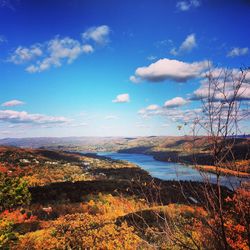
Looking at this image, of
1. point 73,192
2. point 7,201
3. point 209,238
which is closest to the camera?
point 209,238

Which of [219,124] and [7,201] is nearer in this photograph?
[219,124]

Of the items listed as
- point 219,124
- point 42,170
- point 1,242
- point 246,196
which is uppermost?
point 219,124

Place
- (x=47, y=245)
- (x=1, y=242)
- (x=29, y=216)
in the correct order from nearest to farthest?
(x=1, y=242) → (x=47, y=245) → (x=29, y=216)

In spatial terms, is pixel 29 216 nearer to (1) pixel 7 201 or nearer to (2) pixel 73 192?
(1) pixel 7 201

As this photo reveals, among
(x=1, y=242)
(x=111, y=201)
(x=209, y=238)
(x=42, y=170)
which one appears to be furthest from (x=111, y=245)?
(x=42, y=170)

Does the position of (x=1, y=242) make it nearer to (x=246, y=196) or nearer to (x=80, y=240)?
(x=80, y=240)

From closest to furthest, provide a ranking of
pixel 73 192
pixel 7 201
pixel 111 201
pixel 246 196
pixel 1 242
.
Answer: pixel 246 196 < pixel 1 242 < pixel 7 201 < pixel 111 201 < pixel 73 192

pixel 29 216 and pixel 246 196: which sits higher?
pixel 246 196

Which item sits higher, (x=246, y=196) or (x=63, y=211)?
(x=246, y=196)

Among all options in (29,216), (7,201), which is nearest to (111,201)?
(29,216)
